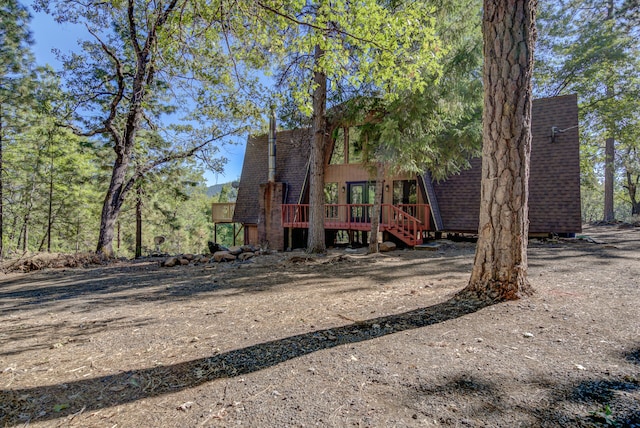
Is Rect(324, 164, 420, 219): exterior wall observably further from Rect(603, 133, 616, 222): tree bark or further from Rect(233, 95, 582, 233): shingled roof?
Rect(603, 133, 616, 222): tree bark

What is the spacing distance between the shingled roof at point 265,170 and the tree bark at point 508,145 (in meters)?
10.0

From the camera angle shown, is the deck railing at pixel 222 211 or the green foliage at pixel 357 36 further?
the deck railing at pixel 222 211

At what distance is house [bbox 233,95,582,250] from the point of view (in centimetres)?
1023

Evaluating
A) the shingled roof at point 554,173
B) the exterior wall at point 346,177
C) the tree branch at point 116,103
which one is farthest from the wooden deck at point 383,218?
the tree branch at point 116,103

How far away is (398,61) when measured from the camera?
4.78 m

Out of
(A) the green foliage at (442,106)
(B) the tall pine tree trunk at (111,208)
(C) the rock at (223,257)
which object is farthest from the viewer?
(B) the tall pine tree trunk at (111,208)

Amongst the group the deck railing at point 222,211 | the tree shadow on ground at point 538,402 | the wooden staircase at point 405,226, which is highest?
the deck railing at point 222,211

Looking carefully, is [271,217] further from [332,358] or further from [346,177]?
[332,358]

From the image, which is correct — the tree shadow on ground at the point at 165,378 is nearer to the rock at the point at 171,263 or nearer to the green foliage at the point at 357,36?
the green foliage at the point at 357,36

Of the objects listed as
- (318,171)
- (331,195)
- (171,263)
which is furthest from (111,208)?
(331,195)

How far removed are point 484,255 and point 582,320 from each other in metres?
1.03

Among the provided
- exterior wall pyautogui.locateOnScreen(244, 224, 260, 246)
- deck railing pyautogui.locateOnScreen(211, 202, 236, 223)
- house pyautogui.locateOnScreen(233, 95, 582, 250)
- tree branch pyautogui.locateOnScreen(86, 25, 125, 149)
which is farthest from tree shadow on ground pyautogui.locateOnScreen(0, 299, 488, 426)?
deck railing pyautogui.locateOnScreen(211, 202, 236, 223)

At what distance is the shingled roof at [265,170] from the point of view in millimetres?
14195

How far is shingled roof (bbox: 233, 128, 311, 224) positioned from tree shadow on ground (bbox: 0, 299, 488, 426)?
1113 centimetres
